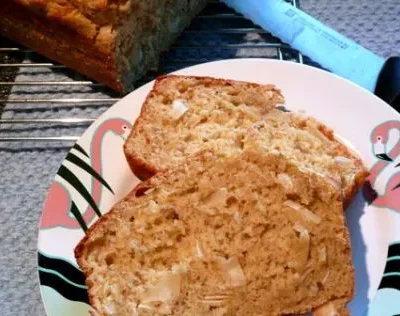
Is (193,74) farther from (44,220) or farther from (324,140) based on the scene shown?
(44,220)

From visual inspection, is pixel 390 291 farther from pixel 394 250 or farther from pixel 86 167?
pixel 86 167

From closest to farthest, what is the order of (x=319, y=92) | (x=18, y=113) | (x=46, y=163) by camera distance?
1. (x=319, y=92)
2. (x=46, y=163)
3. (x=18, y=113)

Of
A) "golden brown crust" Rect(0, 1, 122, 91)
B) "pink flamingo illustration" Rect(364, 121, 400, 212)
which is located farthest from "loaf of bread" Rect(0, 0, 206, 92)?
"pink flamingo illustration" Rect(364, 121, 400, 212)

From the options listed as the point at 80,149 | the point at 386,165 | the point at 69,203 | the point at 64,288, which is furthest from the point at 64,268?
the point at 386,165

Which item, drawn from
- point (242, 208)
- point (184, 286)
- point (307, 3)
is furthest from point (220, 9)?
point (184, 286)

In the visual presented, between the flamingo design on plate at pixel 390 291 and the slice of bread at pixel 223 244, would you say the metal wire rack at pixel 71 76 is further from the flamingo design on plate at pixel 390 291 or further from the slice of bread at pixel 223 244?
the flamingo design on plate at pixel 390 291

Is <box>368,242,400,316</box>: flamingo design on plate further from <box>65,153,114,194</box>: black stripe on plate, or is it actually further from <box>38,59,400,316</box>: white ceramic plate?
<box>65,153,114,194</box>: black stripe on plate

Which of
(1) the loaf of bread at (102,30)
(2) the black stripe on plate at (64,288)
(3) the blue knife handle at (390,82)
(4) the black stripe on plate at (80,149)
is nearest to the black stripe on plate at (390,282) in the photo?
(3) the blue knife handle at (390,82)
